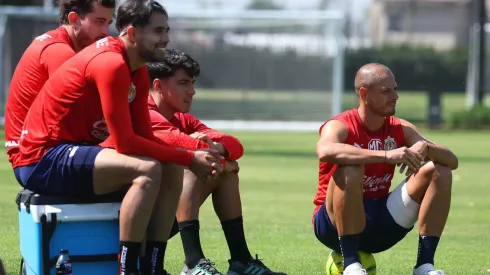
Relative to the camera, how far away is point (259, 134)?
2361 cm

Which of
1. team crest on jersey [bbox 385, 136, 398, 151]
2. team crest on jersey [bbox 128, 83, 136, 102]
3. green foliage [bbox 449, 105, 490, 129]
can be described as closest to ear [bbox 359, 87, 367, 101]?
team crest on jersey [bbox 385, 136, 398, 151]

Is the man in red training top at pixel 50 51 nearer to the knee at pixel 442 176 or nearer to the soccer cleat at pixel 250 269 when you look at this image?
the soccer cleat at pixel 250 269

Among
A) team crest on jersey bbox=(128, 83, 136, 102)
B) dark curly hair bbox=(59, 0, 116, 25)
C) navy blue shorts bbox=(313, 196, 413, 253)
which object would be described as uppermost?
dark curly hair bbox=(59, 0, 116, 25)

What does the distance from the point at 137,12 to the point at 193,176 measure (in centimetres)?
109

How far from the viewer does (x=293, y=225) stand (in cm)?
929

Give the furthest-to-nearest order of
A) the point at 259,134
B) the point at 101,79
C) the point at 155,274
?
the point at 259,134, the point at 155,274, the point at 101,79

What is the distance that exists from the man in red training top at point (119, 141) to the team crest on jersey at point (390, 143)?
1181mm

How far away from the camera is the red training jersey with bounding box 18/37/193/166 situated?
5.27 m

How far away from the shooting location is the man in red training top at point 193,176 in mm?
6035

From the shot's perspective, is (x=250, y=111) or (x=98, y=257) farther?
(x=250, y=111)

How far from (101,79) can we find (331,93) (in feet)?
68.6

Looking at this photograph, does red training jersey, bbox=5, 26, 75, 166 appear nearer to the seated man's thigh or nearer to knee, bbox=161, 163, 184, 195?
the seated man's thigh

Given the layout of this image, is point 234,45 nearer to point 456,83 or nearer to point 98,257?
point 456,83

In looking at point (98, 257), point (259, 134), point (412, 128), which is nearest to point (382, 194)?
point (412, 128)
